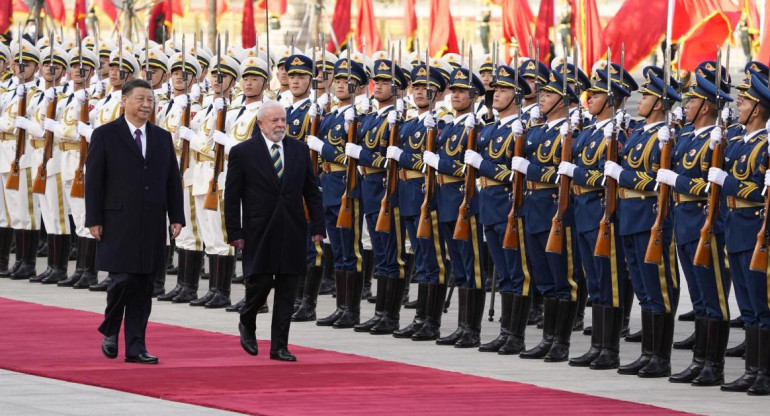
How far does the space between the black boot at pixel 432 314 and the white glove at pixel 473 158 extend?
3.33ft

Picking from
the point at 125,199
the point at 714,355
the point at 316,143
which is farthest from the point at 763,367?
the point at 316,143

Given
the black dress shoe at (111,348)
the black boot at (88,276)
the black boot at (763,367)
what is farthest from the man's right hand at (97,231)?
the black boot at (88,276)

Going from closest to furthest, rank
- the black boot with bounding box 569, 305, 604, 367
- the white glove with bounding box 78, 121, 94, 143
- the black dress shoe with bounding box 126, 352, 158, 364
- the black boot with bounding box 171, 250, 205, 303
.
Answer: the black dress shoe with bounding box 126, 352, 158, 364
the black boot with bounding box 569, 305, 604, 367
the black boot with bounding box 171, 250, 205, 303
the white glove with bounding box 78, 121, 94, 143

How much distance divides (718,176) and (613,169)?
95cm

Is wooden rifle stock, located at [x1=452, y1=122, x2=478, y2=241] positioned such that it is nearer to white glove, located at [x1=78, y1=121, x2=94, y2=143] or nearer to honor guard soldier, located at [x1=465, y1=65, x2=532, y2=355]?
honor guard soldier, located at [x1=465, y1=65, x2=532, y2=355]

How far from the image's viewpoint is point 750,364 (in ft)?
34.8

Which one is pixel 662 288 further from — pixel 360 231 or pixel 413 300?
pixel 413 300

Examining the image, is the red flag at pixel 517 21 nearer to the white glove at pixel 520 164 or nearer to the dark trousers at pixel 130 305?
the white glove at pixel 520 164

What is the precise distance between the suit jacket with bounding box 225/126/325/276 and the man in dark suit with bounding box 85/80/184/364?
0.39 metres

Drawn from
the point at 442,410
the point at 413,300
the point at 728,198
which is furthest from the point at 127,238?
the point at 413,300

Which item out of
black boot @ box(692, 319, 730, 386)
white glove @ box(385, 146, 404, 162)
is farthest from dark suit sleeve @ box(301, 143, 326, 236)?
black boot @ box(692, 319, 730, 386)

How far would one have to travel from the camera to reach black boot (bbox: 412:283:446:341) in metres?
→ 12.9

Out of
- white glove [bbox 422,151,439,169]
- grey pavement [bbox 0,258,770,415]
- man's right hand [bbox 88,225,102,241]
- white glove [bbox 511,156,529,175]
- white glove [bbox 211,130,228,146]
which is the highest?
white glove [bbox 211,130,228,146]

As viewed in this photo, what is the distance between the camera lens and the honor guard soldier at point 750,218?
10430 mm
